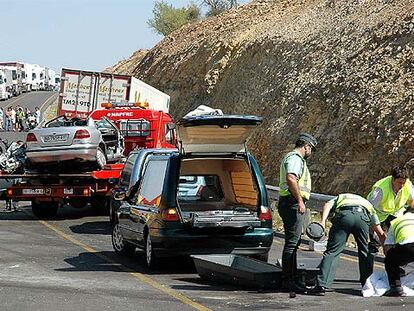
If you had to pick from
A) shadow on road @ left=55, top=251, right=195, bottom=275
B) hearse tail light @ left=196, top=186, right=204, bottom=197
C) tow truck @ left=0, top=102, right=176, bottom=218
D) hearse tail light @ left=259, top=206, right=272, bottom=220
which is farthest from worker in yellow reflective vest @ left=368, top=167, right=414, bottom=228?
tow truck @ left=0, top=102, right=176, bottom=218

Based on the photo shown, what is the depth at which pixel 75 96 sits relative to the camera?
31.7 m

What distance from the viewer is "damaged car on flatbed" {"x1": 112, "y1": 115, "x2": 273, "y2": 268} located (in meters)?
12.1

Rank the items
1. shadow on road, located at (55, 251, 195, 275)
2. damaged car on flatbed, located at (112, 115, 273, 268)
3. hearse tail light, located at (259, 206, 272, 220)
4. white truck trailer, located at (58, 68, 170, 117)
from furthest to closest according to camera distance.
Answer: white truck trailer, located at (58, 68, 170, 117) → shadow on road, located at (55, 251, 195, 275) → hearse tail light, located at (259, 206, 272, 220) → damaged car on flatbed, located at (112, 115, 273, 268)

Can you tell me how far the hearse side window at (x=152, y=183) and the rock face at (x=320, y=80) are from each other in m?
9.90

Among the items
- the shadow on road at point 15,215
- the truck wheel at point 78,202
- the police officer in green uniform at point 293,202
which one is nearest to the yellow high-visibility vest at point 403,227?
the police officer in green uniform at point 293,202

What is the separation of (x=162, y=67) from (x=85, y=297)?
36.1 meters

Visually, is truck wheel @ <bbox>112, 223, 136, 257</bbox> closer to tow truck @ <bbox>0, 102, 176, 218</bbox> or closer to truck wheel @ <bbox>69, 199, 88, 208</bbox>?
tow truck @ <bbox>0, 102, 176, 218</bbox>

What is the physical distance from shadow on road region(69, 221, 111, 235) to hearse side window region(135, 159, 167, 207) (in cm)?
434

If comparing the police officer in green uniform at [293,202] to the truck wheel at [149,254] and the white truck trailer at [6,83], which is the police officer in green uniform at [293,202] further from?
the white truck trailer at [6,83]

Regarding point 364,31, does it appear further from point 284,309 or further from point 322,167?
point 284,309

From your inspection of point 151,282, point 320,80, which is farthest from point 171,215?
point 320,80

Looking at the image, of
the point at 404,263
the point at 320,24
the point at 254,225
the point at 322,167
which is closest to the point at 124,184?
the point at 254,225

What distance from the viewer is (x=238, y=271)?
11.0 metres

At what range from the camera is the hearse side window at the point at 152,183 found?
43.3 feet
